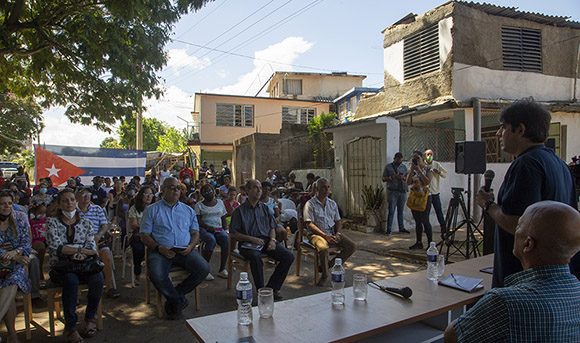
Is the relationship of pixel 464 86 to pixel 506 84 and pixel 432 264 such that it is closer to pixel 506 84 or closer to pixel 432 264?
pixel 506 84

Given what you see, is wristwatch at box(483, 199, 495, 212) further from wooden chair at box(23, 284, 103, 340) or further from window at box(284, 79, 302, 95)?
window at box(284, 79, 302, 95)

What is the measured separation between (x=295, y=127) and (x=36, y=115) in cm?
1270

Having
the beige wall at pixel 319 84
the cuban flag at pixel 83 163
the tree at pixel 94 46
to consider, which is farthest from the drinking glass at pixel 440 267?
the beige wall at pixel 319 84

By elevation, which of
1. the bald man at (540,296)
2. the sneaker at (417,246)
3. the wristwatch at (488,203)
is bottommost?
the sneaker at (417,246)

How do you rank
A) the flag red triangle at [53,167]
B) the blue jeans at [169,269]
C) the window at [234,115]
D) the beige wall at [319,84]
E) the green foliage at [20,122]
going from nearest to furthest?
the blue jeans at [169,269], the flag red triangle at [53,167], the green foliage at [20,122], the window at [234,115], the beige wall at [319,84]

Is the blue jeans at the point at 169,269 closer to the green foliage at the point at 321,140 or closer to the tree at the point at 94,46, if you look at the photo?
the tree at the point at 94,46

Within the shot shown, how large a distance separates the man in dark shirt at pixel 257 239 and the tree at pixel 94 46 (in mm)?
3142

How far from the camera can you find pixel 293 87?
28.9 m

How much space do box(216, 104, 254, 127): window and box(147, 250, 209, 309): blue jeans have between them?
1932 centimetres

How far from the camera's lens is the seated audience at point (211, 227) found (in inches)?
219

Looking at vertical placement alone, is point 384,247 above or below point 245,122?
below

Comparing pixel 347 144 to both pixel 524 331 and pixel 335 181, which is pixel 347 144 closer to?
pixel 335 181

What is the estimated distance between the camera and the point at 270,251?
459 centimetres

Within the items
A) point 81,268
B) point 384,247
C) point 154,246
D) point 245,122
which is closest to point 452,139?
point 384,247
